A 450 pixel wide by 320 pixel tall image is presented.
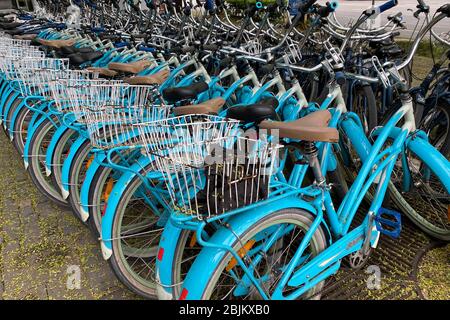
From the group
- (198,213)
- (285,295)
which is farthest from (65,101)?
(285,295)

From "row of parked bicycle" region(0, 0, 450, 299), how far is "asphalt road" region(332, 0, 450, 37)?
2.15 m

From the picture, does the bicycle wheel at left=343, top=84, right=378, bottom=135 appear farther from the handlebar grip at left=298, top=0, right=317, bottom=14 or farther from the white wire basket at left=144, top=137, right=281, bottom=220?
the white wire basket at left=144, top=137, right=281, bottom=220

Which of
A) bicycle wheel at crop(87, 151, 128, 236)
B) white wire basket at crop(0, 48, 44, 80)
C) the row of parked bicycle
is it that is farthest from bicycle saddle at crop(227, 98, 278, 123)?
white wire basket at crop(0, 48, 44, 80)

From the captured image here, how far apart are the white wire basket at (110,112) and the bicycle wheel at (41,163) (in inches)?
30.0

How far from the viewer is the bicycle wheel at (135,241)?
223 cm

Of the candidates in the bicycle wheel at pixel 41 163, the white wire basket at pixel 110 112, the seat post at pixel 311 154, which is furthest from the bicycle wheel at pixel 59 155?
the seat post at pixel 311 154

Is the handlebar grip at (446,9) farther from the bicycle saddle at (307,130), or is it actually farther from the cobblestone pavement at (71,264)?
the cobblestone pavement at (71,264)

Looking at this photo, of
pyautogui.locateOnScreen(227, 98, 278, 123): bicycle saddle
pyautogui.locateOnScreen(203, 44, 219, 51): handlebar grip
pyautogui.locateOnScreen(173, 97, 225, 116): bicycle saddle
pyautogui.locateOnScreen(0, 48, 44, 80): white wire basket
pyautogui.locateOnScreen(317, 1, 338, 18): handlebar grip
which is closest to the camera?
pyautogui.locateOnScreen(227, 98, 278, 123): bicycle saddle

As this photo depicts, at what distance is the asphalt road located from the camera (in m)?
12.0

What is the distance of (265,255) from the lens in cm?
198

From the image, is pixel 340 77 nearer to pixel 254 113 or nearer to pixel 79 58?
pixel 254 113

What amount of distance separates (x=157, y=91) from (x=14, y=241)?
1571 mm

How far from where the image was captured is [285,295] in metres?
1.99

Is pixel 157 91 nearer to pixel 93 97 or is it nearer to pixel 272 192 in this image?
pixel 93 97
